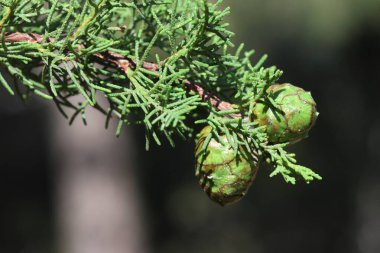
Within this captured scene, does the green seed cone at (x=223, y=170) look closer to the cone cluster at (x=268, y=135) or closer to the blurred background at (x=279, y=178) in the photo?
the cone cluster at (x=268, y=135)

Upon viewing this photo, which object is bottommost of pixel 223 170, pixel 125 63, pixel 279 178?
pixel 279 178

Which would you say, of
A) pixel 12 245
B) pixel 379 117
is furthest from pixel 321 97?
pixel 12 245

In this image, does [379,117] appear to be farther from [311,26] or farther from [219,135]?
[219,135]

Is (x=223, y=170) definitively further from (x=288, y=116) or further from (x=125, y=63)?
(x=125, y=63)

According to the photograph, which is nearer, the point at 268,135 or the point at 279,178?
the point at 268,135

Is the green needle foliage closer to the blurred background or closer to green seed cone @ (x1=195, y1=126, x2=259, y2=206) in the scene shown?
green seed cone @ (x1=195, y1=126, x2=259, y2=206)

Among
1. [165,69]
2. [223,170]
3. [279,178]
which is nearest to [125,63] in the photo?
[165,69]

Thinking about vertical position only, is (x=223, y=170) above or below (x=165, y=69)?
below

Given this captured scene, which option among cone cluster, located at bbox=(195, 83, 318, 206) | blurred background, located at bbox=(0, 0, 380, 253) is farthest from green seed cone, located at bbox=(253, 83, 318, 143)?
blurred background, located at bbox=(0, 0, 380, 253)
